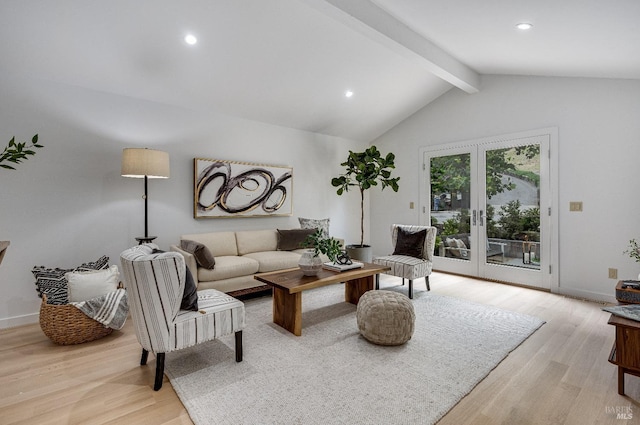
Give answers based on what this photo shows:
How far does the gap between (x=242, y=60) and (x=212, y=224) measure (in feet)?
7.20

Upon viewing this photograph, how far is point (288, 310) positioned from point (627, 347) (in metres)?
2.42

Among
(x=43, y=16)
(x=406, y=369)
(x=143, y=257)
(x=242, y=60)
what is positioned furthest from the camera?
(x=242, y=60)

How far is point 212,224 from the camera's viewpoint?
4.49 metres

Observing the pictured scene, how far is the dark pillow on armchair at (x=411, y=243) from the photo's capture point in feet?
13.8

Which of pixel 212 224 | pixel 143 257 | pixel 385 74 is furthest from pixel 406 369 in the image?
pixel 385 74

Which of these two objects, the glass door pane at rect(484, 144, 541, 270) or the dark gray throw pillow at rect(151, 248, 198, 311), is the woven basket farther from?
the glass door pane at rect(484, 144, 541, 270)

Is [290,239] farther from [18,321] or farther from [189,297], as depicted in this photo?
[18,321]

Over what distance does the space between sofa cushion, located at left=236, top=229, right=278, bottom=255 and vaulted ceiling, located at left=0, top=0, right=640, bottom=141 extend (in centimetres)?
178

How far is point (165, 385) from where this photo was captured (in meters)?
2.12

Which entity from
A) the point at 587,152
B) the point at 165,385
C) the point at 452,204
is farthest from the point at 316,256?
the point at 587,152

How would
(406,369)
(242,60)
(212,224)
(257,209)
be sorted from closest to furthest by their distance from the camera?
1. (406,369)
2. (242,60)
3. (212,224)
4. (257,209)

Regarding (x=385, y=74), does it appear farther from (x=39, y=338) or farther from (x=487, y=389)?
(x=39, y=338)

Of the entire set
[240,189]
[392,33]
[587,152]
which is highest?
[392,33]

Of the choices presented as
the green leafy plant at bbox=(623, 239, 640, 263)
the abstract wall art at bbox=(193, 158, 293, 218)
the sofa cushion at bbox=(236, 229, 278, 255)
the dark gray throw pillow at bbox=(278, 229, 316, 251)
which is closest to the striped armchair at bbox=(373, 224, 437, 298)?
the dark gray throw pillow at bbox=(278, 229, 316, 251)
